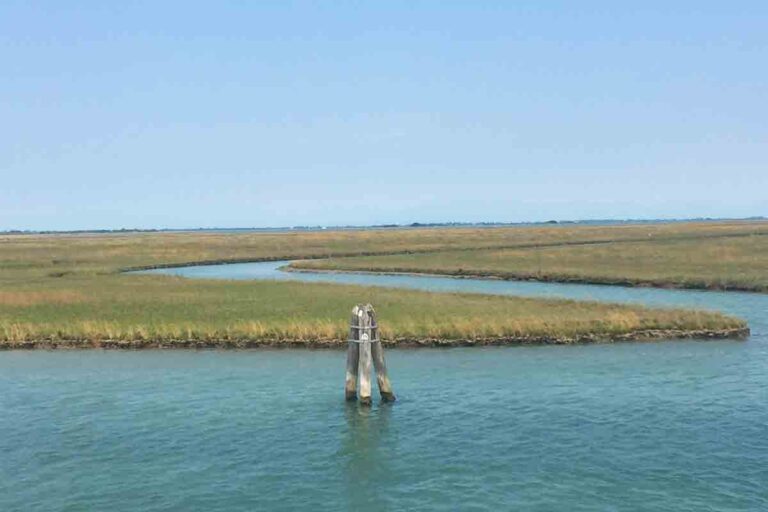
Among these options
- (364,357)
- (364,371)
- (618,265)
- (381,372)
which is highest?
(618,265)

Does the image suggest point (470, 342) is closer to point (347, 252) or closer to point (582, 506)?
point (582, 506)

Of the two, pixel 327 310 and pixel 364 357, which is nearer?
pixel 364 357

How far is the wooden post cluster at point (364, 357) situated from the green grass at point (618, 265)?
45.5m

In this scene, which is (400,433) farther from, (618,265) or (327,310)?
(618,265)

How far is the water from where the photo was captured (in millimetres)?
18219

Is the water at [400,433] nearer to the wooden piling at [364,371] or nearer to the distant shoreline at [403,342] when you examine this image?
the wooden piling at [364,371]

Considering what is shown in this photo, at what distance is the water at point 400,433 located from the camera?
717 inches

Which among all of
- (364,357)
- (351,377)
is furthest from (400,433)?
(351,377)

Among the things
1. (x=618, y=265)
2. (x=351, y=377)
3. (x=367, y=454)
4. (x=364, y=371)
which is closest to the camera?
(x=367, y=454)

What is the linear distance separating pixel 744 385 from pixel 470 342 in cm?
1344

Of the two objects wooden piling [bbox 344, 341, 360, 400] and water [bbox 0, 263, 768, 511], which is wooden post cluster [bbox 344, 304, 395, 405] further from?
water [bbox 0, 263, 768, 511]

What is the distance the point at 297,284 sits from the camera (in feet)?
215

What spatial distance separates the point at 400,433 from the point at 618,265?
6608 cm

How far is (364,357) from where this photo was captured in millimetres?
25719
